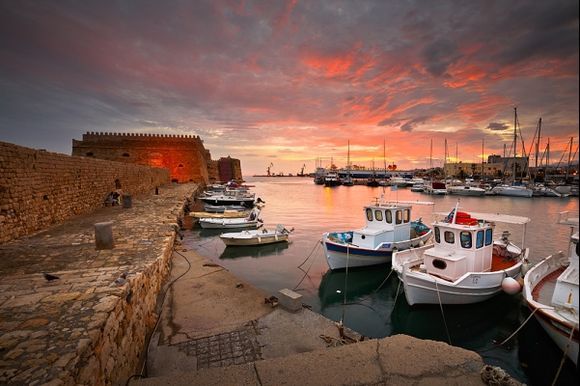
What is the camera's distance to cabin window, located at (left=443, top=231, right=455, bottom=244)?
1008 centimetres

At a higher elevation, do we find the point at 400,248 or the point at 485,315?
the point at 400,248

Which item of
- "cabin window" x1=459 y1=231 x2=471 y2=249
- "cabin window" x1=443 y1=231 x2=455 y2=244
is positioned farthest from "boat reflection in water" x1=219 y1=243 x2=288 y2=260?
"cabin window" x1=459 y1=231 x2=471 y2=249

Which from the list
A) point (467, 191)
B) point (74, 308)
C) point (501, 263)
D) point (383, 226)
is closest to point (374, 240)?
point (383, 226)

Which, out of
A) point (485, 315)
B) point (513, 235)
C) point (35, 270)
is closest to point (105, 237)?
point (35, 270)

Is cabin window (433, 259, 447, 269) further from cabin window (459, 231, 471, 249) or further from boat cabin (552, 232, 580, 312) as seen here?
boat cabin (552, 232, 580, 312)

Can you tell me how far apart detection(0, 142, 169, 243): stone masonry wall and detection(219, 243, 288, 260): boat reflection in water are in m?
7.63

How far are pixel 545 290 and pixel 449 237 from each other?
2864 mm

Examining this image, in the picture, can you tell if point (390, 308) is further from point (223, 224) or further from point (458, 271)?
point (223, 224)

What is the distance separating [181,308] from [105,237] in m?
3.02

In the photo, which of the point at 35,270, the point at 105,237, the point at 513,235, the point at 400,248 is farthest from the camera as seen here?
the point at 513,235

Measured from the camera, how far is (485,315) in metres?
9.77

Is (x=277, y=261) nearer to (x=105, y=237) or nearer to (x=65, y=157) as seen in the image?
(x=105, y=237)

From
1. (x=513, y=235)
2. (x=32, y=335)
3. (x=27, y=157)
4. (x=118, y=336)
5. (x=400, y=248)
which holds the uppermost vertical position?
(x=27, y=157)

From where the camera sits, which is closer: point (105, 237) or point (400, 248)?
point (105, 237)
